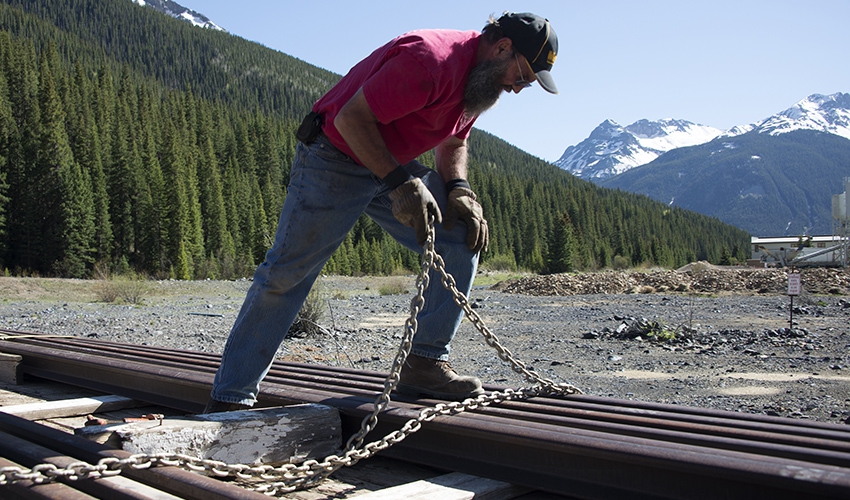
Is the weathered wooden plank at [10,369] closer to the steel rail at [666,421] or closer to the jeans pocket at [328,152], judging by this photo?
the steel rail at [666,421]

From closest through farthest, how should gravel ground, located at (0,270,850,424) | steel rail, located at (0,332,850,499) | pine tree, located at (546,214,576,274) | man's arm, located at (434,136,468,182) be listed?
steel rail, located at (0,332,850,499)
man's arm, located at (434,136,468,182)
gravel ground, located at (0,270,850,424)
pine tree, located at (546,214,576,274)

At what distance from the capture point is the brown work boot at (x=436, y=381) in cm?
261

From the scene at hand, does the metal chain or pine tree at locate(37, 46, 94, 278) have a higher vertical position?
pine tree at locate(37, 46, 94, 278)

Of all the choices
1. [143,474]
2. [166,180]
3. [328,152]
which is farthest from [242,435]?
[166,180]

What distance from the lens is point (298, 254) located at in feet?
8.48

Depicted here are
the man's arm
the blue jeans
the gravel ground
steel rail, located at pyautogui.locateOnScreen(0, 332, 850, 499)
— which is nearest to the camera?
steel rail, located at pyautogui.locateOnScreen(0, 332, 850, 499)

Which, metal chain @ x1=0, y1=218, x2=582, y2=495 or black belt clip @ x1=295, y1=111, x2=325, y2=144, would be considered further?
black belt clip @ x1=295, y1=111, x2=325, y2=144

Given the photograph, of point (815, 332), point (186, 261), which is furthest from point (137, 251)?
point (815, 332)

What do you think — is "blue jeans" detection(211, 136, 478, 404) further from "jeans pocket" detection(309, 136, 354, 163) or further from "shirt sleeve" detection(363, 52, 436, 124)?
"shirt sleeve" detection(363, 52, 436, 124)

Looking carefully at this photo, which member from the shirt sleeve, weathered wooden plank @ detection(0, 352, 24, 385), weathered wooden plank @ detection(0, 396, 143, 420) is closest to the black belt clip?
the shirt sleeve

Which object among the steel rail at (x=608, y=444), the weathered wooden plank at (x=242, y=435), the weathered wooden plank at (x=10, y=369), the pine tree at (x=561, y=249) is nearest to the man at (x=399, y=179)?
the steel rail at (x=608, y=444)

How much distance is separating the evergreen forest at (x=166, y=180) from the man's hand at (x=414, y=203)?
6006 mm

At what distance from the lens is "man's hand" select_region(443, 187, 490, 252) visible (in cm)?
271

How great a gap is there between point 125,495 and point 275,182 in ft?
277
